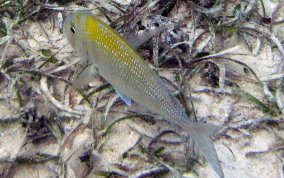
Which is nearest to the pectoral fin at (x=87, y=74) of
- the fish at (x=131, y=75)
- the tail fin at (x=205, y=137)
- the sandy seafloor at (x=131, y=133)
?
the fish at (x=131, y=75)

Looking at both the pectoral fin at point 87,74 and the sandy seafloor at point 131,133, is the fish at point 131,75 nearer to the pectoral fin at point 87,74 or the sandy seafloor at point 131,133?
the pectoral fin at point 87,74

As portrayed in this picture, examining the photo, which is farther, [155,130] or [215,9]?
[215,9]

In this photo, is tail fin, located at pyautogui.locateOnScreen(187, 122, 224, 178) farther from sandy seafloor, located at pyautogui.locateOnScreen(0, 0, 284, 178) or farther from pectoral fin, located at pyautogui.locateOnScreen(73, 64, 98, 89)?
pectoral fin, located at pyautogui.locateOnScreen(73, 64, 98, 89)

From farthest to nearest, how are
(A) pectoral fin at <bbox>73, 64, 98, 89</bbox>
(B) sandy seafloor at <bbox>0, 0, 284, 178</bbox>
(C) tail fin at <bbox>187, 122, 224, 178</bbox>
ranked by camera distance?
1. (B) sandy seafloor at <bbox>0, 0, 284, 178</bbox>
2. (A) pectoral fin at <bbox>73, 64, 98, 89</bbox>
3. (C) tail fin at <bbox>187, 122, 224, 178</bbox>

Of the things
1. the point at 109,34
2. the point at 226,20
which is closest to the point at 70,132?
the point at 109,34

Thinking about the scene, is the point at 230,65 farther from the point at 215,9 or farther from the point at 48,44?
the point at 48,44

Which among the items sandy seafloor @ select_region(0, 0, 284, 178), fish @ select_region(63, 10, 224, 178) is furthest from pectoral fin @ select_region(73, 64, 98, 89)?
sandy seafloor @ select_region(0, 0, 284, 178)

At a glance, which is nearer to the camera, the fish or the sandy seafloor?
the fish
